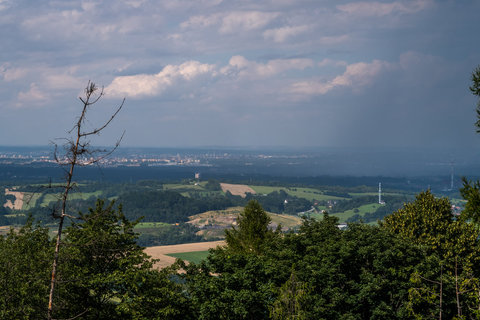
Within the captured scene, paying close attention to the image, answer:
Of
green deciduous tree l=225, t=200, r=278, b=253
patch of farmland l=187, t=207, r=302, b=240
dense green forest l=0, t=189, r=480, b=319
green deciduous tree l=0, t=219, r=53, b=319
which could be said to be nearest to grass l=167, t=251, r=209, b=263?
green deciduous tree l=225, t=200, r=278, b=253

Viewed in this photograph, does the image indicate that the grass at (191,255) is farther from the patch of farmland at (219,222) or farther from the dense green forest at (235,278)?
the dense green forest at (235,278)

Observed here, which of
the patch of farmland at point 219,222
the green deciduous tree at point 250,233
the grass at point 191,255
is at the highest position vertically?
the green deciduous tree at point 250,233

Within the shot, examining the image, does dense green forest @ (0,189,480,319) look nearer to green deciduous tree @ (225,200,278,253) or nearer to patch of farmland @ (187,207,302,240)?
green deciduous tree @ (225,200,278,253)

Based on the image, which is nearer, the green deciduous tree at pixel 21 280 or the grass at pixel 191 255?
the green deciduous tree at pixel 21 280

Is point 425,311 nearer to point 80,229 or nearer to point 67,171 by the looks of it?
→ point 80,229

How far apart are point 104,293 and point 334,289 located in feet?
37.5

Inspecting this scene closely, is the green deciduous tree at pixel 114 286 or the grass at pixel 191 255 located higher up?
the green deciduous tree at pixel 114 286

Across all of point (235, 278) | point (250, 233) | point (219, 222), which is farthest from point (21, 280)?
point (219, 222)

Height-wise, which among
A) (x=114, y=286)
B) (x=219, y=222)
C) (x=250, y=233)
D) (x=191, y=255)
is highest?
(x=114, y=286)

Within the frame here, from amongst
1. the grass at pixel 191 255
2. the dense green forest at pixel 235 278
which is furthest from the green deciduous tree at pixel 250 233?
the grass at pixel 191 255

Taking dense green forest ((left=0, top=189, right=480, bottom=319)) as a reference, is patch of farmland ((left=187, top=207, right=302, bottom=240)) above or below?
below

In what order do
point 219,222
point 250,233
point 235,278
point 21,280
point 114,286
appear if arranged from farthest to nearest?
point 219,222, point 250,233, point 235,278, point 114,286, point 21,280

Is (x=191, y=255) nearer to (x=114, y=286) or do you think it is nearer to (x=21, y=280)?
(x=114, y=286)

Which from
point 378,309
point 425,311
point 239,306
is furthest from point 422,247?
point 239,306
